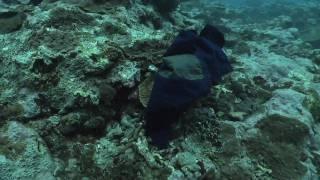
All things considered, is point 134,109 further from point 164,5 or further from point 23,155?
point 164,5

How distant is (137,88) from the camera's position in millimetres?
5656

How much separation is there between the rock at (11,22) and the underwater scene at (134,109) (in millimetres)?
19

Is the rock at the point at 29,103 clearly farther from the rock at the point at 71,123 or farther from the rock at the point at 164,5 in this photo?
the rock at the point at 164,5

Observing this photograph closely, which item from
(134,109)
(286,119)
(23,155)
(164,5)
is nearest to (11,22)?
(134,109)

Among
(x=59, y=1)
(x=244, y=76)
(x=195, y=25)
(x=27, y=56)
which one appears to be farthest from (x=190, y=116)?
(x=195, y=25)

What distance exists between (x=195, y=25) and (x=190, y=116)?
6.13 meters

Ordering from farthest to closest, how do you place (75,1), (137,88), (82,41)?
(75,1) < (82,41) < (137,88)

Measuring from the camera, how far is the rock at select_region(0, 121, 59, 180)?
4.32m

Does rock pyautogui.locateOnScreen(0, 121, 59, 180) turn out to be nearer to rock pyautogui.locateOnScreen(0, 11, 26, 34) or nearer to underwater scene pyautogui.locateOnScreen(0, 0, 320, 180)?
underwater scene pyautogui.locateOnScreen(0, 0, 320, 180)

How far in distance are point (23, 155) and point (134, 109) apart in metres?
1.75

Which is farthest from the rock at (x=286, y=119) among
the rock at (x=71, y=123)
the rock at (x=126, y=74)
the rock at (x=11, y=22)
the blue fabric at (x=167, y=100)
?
the rock at (x=11, y=22)

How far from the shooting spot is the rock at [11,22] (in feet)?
21.7

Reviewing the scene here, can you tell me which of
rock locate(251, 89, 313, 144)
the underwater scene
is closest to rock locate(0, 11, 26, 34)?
the underwater scene

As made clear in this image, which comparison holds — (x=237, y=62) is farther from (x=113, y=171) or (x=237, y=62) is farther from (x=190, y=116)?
(x=113, y=171)
